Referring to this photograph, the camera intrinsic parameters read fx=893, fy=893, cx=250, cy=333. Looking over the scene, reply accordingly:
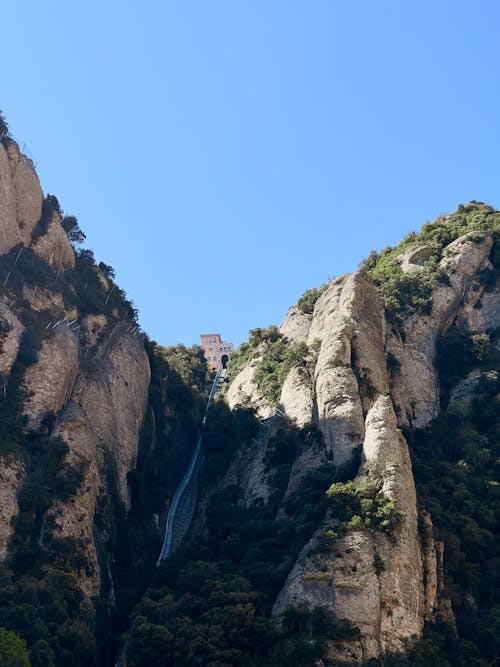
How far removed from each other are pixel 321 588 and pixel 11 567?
16.6 m

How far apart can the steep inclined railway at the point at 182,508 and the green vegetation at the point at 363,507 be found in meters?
15.1

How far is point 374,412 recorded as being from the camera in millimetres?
57125

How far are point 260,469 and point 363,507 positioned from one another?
53.5ft

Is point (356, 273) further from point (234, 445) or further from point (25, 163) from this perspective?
point (25, 163)

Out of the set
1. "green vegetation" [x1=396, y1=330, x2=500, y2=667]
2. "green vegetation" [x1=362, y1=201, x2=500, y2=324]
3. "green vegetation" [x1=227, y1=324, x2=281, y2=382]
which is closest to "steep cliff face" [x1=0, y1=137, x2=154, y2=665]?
"green vegetation" [x1=227, y1=324, x2=281, y2=382]

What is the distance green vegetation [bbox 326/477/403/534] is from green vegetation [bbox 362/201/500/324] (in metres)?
27.5

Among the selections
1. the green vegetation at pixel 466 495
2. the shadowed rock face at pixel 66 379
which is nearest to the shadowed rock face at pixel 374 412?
the green vegetation at pixel 466 495

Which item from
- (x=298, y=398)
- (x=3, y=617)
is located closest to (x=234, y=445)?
(x=298, y=398)

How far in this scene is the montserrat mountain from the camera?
44.3 meters

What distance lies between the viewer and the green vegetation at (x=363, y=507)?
→ 4850cm

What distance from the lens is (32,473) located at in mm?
53031

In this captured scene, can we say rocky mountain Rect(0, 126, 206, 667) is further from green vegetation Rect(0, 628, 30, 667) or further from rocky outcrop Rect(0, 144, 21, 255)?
green vegetation Rect(0, 628, 30, 667)

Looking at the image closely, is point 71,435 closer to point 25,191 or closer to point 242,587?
point 242,587

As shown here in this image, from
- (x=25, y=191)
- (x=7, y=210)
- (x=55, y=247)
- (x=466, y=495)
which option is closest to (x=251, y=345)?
(x=55, y=247)
